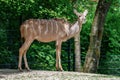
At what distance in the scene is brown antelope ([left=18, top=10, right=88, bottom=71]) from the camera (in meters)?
10.3

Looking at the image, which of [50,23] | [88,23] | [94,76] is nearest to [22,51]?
[50,23]

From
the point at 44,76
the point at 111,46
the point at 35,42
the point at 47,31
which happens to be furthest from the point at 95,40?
the point at 44,76

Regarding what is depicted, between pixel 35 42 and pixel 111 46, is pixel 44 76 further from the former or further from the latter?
pixel 111 46

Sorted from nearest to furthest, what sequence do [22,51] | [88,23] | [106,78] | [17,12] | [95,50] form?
[106,78] → [22,51] → [95,50] → [17,12] → [88,23]

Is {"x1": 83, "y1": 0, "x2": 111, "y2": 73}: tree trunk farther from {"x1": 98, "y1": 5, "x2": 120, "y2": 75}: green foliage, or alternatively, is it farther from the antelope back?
{"x1": 98, "y1": 5, "x2": 120, "y2": 75}: green foliage

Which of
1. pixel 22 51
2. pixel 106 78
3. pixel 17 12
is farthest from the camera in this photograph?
pixel 17 12

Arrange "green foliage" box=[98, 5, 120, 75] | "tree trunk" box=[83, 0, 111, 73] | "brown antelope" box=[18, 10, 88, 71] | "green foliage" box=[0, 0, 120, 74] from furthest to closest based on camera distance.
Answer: "green foliage" box=[98, 5, 120, 75], "green foliage" box=[0, 0, 120, 74], "tree trunk" box=[83, 0, 111, 73], "brown antelope" box=[18, 10, 88, 71]

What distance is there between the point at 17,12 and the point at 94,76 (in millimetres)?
3685

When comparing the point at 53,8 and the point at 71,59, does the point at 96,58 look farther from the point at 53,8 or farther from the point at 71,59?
the point at 53,8

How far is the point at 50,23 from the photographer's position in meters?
10.6

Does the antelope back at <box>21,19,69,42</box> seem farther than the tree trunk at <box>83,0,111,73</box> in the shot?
No

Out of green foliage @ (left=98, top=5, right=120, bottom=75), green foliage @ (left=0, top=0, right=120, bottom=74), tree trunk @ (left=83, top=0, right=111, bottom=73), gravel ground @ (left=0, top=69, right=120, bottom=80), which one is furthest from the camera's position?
green foliage @ (left=98, top=5, right=120, bottom=75)

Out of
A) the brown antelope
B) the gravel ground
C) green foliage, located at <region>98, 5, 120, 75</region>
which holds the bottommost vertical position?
green foliage, located at <region>98, 5, 120, 75</region>

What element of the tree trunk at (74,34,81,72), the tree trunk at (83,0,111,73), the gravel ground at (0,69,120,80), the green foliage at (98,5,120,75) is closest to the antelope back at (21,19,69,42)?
the tree trunk at (83,0,111,73)
